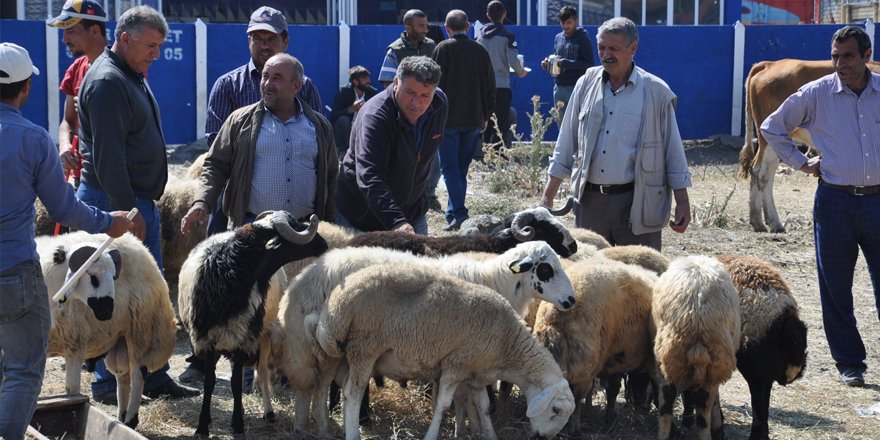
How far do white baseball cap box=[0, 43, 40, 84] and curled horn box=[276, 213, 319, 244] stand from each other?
162 cm

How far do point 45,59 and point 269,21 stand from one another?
36.4ft

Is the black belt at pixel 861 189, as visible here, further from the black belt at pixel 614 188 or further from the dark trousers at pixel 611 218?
the black belt at pixel 614 188

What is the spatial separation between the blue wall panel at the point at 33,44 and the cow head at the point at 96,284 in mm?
12351

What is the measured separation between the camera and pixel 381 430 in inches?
234

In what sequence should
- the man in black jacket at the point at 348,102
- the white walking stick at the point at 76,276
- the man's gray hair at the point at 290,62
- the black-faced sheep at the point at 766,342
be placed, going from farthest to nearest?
the man in black jacket at the point at 348,102
the man's gray hair at the point at 290,62
the black-faced sheep at the point at 766,342
the white walking stick at the point at 76,276

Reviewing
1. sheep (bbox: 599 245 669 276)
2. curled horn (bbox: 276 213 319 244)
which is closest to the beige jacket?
sheep (bbox: 599 245 669 276)

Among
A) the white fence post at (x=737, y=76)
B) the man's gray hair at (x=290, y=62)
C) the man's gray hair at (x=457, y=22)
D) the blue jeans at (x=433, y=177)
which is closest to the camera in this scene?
the man's gray hair at (x=290, y=62)

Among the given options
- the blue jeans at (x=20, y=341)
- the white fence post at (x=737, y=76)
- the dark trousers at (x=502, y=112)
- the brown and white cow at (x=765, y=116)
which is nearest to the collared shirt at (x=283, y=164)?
the blue jeans at (x=20, y=341)

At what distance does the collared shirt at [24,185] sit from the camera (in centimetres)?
447

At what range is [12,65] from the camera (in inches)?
176

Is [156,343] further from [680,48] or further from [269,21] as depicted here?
[680,48]

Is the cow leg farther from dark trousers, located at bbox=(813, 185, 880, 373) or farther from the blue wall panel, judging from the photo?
the blue wall panel

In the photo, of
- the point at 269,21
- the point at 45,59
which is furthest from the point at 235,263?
the point at 45,59

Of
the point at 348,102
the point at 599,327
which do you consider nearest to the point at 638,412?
the point at 599,327
